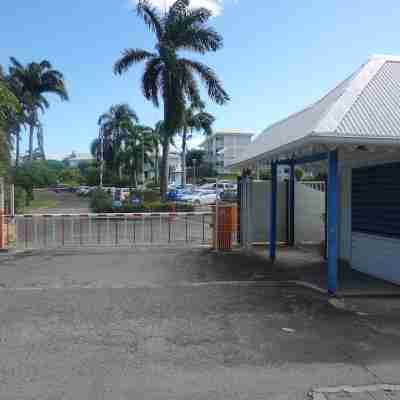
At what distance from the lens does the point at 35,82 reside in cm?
4684

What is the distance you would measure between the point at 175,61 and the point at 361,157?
19.7 m

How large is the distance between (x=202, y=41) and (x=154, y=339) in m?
24.4

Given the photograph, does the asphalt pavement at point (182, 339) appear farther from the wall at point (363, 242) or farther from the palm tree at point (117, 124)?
the palm tree at point (117, 124)

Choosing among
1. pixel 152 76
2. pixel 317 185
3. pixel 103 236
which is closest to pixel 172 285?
pixel 317 185

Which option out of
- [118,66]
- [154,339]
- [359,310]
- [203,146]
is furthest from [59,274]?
[203,146]

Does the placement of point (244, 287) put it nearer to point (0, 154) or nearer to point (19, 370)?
point (19, 370)

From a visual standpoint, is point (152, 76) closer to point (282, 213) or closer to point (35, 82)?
point (282, 213)

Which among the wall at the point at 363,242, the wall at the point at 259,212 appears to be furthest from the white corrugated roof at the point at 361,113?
the wall at the point at 259,212

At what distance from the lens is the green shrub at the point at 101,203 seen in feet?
94.1

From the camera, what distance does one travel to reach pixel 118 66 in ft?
91.5

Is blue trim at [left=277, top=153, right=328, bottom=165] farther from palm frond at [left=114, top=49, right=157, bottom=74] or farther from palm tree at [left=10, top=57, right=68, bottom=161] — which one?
palm tree at [left=10, top=57, right=68, bottom=161]

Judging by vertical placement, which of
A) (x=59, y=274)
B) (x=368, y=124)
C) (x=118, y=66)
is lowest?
(x=59, y=274)

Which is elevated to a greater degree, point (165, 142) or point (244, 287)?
point (165, 142)

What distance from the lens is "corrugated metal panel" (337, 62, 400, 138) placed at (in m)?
7.20
